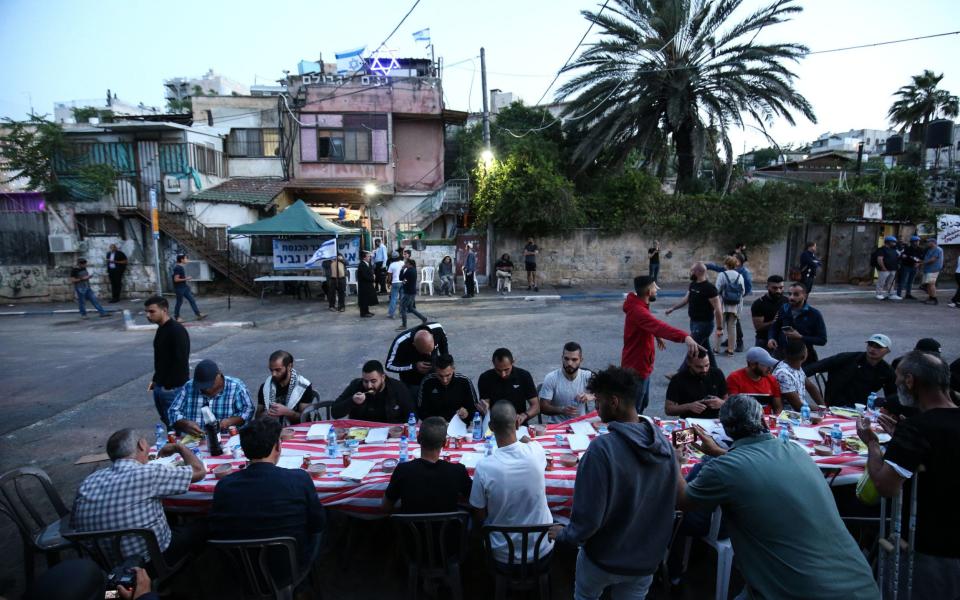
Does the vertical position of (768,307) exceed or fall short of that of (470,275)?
it exceeds it

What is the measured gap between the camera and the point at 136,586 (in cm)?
238

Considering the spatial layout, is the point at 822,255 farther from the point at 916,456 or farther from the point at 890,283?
the point at 916,456

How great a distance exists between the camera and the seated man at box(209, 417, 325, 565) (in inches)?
125

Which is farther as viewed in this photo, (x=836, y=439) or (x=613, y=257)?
(x=613, y=257)

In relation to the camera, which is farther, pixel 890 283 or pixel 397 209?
pixel 397 209

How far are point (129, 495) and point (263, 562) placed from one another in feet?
3.29

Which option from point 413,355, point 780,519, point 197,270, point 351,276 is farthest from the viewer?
point 197,270

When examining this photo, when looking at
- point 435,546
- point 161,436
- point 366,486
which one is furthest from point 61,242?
point 435,546

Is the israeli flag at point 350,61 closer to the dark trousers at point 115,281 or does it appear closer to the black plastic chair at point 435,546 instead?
the dark trousers at point 115,281

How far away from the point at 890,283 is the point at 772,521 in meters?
17.3

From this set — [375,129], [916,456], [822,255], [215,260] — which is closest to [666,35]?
[822,255]

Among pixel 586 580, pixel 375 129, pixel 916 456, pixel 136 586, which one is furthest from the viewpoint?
pixel 375 129

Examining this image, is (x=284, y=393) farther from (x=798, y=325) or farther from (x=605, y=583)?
(x=798, y=325)

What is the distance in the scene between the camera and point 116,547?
11.1 ft
